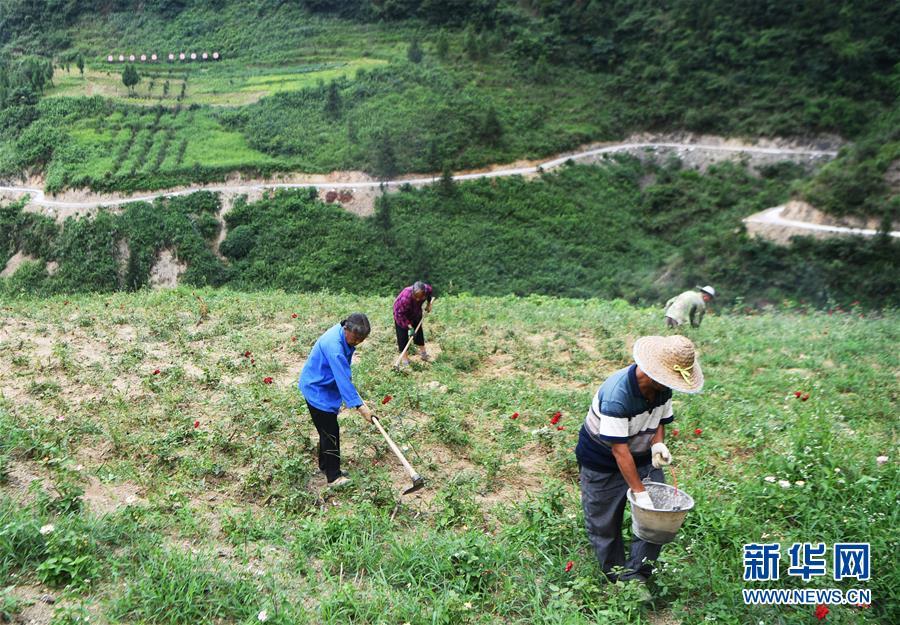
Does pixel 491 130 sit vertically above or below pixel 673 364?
below

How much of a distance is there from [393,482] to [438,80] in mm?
38922

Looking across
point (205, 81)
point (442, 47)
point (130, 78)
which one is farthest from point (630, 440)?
point (205, 81)

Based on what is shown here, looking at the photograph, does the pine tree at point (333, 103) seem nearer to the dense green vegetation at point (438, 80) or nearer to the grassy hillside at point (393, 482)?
the dense green vegetation at point (438, 80)

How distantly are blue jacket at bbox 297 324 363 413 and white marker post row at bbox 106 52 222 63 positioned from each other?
49.2 m

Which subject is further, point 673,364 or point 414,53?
point 414,53

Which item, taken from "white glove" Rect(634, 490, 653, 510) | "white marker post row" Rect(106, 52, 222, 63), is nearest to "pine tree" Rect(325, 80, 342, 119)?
"white marker post row" Rect(106, 52, 222, 63)

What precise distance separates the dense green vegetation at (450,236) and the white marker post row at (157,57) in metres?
18.5

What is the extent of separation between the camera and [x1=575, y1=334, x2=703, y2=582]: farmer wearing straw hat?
2926mm

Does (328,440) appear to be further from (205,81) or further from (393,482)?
(205,81)

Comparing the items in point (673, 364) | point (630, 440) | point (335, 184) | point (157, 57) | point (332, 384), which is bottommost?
point (335, 184)

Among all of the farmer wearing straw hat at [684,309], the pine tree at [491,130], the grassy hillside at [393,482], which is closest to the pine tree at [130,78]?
the pine tree at [491,130]

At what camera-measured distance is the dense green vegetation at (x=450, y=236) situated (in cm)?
2788

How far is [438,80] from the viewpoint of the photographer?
39.7 metres

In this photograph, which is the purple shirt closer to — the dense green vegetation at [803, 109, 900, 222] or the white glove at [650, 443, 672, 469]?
the white glove at [650, 443, 672, 469]
